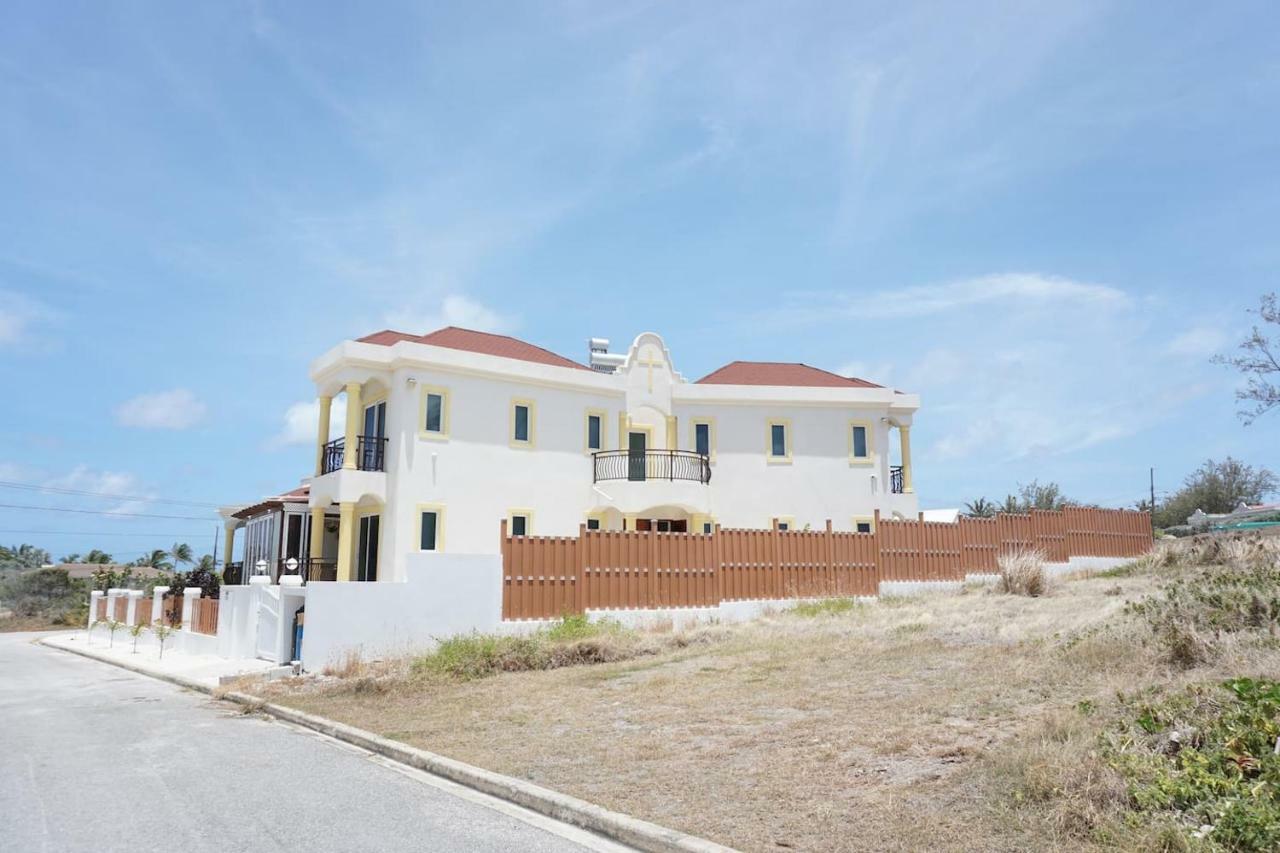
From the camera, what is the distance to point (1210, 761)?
233 inches

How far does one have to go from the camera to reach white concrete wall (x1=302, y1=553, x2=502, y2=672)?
1755 centimetres

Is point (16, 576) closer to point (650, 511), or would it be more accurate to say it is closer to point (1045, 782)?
point (650, 511)

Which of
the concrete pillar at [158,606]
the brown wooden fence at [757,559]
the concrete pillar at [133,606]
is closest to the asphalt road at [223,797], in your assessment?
the brown wooden fence at [757,559]

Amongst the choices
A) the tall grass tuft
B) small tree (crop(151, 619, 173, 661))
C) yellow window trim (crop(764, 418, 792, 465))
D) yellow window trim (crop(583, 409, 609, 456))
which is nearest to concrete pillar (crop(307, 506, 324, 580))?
small tree (crop(151, 619, 173, 661))

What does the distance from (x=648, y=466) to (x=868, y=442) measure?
26.9 ft

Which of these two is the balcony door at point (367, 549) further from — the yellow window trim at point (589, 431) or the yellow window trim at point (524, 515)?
the yellow window trim at point (589, 431)

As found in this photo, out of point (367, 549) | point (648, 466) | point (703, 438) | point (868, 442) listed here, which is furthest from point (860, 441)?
point (367, 549)

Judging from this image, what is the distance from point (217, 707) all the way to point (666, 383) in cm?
1845

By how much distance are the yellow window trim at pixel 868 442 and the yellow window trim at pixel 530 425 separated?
433 inches

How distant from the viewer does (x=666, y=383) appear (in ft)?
101

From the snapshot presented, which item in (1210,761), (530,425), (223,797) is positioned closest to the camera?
(1210,761)

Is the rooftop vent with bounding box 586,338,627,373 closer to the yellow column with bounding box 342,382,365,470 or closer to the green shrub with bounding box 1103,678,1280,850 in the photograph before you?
the yellow column with bounding box 342,382,365,470

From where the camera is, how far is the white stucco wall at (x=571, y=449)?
82.2 ft

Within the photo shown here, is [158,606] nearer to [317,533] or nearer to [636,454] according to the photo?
[317,533]
